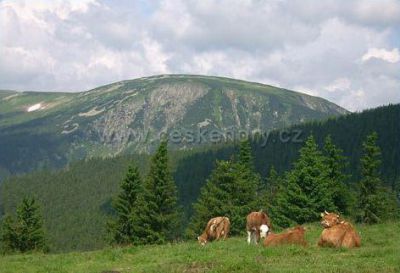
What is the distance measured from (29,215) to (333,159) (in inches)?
1402

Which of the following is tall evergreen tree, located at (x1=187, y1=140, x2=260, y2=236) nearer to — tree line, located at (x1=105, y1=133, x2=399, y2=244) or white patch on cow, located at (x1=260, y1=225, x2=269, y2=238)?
tree line, located at (x1=105, y1=133, x2=399, y2=244)

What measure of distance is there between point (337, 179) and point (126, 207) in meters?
23.1

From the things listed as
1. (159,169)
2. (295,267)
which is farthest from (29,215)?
(295,267)

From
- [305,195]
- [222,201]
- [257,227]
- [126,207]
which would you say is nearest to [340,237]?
[257,227]

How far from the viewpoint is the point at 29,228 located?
58531 millimetres

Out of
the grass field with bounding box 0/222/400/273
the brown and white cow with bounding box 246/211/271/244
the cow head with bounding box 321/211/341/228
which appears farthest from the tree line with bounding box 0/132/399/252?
the cow head with bounding box 321/211/341/228

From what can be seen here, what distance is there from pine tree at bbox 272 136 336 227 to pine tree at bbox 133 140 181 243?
36.3ft

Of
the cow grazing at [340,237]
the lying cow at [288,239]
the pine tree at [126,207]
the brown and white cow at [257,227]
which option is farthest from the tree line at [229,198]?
the cow grazing at [340,237]

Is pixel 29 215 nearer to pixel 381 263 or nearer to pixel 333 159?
pixel 333 159

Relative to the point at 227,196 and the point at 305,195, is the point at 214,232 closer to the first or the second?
the point at 305,195

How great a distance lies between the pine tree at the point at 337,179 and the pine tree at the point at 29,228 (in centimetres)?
3284

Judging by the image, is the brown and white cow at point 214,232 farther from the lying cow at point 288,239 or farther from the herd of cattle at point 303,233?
the lying cow at point 288,239

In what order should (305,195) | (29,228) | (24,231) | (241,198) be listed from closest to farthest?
(305,195), (241,198), (24,231), (29,228)

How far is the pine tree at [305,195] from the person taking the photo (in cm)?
4909
